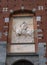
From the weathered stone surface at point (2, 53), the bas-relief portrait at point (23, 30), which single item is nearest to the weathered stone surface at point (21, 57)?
the weathered stone surface at point (2, 53)

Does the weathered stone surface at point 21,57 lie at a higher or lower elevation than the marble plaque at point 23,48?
lower

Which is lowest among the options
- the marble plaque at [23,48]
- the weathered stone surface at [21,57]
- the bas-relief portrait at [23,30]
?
the weathered stone surface at [21,57]

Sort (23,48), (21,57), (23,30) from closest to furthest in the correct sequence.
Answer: (21,57) < (23,48) < (23,30)

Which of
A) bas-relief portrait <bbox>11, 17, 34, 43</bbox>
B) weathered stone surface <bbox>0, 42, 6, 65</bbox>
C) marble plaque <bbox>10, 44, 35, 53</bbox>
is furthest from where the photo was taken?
bas-relief portrait <bbox>11, 17, 34, 43</bbox>

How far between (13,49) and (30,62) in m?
0.97

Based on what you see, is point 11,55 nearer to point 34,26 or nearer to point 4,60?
point 4,60

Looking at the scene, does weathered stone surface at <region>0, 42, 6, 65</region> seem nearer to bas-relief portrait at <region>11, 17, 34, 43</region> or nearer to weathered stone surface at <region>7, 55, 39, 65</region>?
weathered stone surface at <region>7, 55, 39, 65</region>

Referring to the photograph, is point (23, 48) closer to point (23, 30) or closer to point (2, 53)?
point (23, 30)

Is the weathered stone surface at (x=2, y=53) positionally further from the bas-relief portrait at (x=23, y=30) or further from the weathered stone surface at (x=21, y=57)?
the bas-relief portrait at (x=23, y=30)

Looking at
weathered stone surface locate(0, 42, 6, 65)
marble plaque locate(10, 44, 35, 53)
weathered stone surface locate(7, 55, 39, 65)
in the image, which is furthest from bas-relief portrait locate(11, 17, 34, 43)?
weathered stone surface locate(7, 55, 39, 65)

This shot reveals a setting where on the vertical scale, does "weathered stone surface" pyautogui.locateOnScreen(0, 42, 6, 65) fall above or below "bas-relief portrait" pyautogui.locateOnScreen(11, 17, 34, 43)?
below

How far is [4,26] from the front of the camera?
1046 centimetres

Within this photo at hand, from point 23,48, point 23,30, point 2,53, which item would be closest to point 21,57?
point 23,48

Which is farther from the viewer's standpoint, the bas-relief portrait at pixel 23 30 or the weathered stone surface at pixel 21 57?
the bas-relief portrait at pixel 23 30
